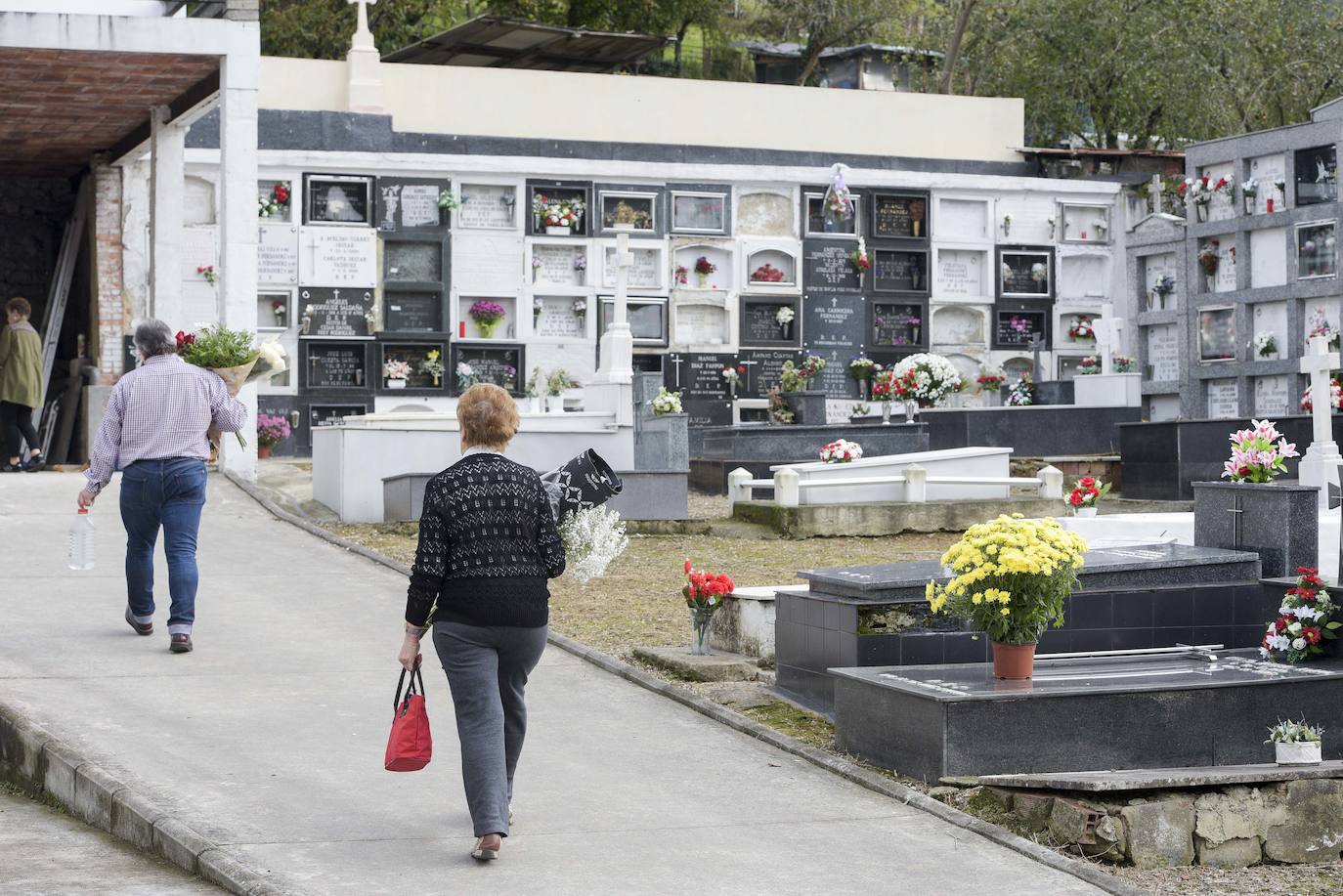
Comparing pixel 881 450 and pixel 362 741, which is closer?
pixel 362 741

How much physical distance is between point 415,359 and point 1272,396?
9.75m

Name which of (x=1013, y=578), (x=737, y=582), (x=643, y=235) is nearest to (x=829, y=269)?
(x=643, y=235)

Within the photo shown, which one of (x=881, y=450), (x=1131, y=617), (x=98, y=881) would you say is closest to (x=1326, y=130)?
(x=881, y=450)

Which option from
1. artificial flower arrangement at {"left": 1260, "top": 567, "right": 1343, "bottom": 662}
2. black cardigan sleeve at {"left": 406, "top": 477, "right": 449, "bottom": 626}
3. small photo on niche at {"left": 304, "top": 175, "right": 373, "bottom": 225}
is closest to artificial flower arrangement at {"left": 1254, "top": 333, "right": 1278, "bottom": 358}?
small photo on niche at {"left": 304, "top": 175, "right": 373, "bottom": 225}

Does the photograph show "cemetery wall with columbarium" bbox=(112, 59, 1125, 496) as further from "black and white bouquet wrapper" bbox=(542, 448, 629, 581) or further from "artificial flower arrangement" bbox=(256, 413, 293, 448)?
"black and white bouquet wrapper" bbox=(542, 448, 629, 581)

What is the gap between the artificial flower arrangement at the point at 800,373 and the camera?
19.9 m

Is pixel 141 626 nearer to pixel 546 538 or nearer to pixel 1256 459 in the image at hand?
pixel 546 538

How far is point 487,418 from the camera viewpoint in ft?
15.9

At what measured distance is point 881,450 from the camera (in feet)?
60.0

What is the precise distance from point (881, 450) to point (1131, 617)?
36.2ft

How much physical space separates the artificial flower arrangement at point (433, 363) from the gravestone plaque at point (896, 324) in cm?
579

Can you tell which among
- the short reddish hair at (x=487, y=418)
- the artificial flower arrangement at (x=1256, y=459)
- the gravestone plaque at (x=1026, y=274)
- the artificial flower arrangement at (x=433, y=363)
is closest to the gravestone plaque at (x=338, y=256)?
the artificial flower arrangement at (x=433, y=363)

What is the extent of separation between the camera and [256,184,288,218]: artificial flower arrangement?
65.3 feet

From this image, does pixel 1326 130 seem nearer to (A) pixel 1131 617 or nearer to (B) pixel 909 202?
(B) pixel 909 202
